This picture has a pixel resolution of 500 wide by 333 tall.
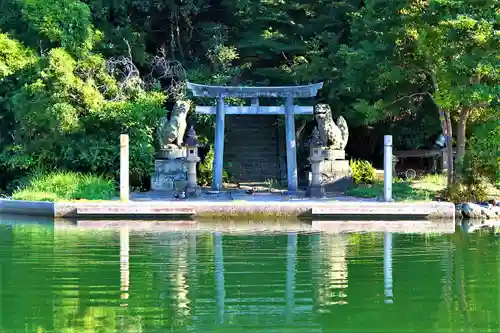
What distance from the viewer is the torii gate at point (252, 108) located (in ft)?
74.2

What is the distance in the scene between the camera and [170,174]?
74.7 feet

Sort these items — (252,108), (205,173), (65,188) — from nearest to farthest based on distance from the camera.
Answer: (65,188), (252,108), (205,173)

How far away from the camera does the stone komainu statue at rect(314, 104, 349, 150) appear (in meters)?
22.5

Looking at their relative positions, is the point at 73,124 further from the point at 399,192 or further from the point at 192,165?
the point at 399,192

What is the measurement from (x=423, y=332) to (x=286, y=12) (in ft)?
61.6

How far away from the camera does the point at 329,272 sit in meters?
11.8

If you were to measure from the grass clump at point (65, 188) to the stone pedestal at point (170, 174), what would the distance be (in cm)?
143

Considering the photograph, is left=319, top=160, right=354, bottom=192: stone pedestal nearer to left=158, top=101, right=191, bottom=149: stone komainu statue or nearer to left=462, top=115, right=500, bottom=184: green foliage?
left=462, top=115, right=500, bottom=184: green foliage

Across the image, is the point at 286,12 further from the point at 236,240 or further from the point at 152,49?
the point at 236,240

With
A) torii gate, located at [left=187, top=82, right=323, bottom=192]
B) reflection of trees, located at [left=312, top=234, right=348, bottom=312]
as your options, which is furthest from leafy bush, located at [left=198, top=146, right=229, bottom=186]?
reflection of trees, located at [left=312, top=234, right=348, bottom=312]

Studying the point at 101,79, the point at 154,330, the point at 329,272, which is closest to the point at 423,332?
the point at 154,330

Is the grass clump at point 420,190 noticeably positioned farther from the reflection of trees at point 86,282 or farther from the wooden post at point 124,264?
the reflection of trees at point 86,282

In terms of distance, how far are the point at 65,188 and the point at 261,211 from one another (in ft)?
17.4

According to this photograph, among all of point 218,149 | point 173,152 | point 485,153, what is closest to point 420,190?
point 485,153
